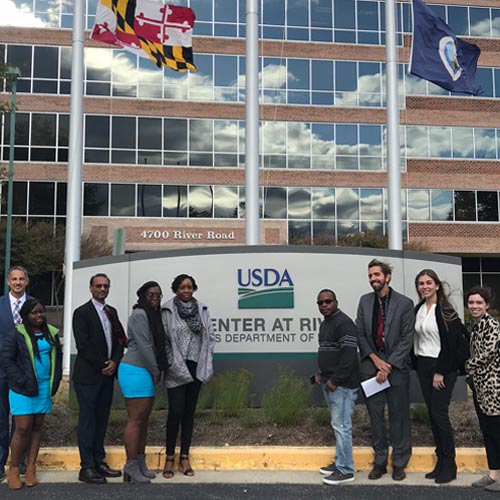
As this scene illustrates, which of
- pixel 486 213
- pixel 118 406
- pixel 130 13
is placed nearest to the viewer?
pixel 118 406

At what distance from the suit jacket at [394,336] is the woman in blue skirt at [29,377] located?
111 inches

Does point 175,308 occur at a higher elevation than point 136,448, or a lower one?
higher

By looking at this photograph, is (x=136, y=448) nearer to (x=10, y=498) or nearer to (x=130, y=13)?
(x=10, y=498)

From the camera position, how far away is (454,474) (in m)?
5.41

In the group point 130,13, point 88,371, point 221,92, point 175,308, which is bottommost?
point 88,371

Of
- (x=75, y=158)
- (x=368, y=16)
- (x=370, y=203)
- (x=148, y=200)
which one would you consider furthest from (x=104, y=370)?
(x=368, y=16)

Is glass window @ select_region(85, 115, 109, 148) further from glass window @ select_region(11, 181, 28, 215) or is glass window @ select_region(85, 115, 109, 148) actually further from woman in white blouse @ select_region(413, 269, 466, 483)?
→ woman in white blouse @ select_region(413, 269, 466, 483)

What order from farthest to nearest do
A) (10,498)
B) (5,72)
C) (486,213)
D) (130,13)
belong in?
(486,213) → (5,72) → (130,13) → (10,498)

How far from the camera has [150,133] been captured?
3062cm

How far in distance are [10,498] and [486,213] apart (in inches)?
1228

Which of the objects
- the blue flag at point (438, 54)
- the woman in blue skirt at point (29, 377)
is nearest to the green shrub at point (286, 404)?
the woman in blue skirt at point (29, 377)

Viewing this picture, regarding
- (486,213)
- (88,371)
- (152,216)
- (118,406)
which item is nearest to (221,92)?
(152,216)

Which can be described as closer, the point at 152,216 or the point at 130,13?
the point at 130,13

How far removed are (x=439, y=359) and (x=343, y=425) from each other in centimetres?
105
